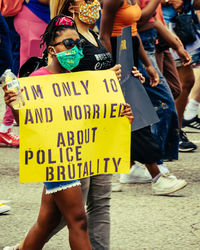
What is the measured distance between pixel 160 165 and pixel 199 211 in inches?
36.1

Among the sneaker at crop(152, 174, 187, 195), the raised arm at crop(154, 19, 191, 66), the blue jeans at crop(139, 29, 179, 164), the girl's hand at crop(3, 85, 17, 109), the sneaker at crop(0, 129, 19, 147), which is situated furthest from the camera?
the sneaker at crop(0, 129, 19, 147)

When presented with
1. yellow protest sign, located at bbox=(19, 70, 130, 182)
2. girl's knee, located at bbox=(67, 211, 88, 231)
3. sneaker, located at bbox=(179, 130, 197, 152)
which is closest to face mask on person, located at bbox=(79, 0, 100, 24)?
yellow protest sign, located at bbox=(19, 70, 130, 182)

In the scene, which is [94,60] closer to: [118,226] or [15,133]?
[118,226]

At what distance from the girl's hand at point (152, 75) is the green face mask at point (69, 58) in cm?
205

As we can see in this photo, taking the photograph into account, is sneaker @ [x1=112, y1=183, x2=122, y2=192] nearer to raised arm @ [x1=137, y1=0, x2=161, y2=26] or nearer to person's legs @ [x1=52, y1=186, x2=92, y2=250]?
raised arm @ [x1=137, y1=0, x2=161, y2=26]

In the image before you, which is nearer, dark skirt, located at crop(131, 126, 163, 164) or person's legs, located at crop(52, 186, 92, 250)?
person's legs, located at crop(52, 186, 92, 250)

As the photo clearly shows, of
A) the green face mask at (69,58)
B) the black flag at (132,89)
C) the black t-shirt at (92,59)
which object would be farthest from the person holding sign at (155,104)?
the green face mask at (69,58)

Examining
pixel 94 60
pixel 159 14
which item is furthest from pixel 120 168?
pixel 159 14

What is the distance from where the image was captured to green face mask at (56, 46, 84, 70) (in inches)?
151

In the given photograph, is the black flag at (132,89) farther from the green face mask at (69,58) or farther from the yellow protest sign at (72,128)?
the green face mask at (69,58)

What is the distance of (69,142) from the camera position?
3.77m

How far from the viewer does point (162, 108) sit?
20.6 feet

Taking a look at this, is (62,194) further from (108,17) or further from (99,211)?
(108,17)

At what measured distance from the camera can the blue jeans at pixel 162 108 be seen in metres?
6.21
